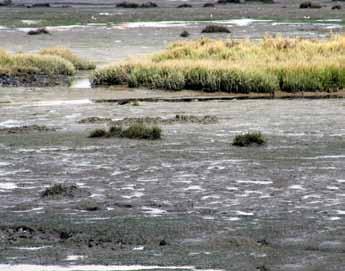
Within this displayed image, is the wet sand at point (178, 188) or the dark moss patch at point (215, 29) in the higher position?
the wet sand at point (178, 188)

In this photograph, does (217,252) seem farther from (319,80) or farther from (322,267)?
(319,80)

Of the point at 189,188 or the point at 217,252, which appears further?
the point at 189,188

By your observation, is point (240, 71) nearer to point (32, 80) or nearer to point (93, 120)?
point (93, 120)

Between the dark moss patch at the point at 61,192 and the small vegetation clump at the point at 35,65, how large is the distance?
2049 centimetres

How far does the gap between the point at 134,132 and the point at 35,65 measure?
16308 millimetres

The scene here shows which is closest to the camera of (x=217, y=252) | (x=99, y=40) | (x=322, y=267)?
(x=322, y=267)

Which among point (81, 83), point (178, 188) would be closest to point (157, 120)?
point (178, 188)

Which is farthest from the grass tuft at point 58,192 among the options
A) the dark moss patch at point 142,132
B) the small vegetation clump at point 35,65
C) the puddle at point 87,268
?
the small vegetation clump at point 35,65

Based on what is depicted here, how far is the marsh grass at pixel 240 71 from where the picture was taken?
29.4m

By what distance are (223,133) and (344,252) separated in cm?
1002

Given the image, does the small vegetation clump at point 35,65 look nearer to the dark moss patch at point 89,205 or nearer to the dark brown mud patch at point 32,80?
the dark brown mud patch at point 32,80

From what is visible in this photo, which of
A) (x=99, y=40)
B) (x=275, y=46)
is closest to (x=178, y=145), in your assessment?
(x=275, y=46)

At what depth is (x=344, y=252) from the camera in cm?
1087

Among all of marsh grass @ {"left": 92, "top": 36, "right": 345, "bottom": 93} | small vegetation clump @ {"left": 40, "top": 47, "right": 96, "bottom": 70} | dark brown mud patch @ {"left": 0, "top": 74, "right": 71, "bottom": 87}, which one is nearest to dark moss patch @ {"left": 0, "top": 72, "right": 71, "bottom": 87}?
dark brown mud patch @ {"left": 0, "top": 74, "right": 71, "bottom": 87}
